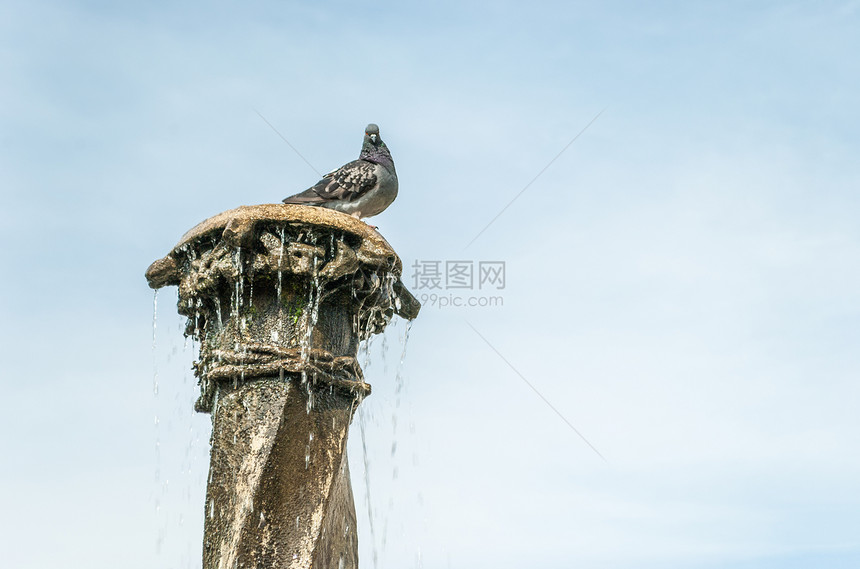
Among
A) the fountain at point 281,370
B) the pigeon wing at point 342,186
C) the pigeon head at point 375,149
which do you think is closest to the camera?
the fountain at point 281,370

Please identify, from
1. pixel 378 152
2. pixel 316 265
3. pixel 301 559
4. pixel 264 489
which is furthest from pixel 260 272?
pixel 378 152

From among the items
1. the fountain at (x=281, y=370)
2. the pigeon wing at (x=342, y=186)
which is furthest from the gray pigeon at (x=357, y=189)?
the fountain at (x=281, y=370)

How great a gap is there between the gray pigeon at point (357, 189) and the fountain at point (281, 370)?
1575 millimetres

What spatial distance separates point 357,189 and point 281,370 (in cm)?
262

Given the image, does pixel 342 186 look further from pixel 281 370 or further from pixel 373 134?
pixel 281 370

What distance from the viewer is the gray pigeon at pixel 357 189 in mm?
8430

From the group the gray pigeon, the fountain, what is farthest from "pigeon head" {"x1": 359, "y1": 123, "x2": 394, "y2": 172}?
the fountain

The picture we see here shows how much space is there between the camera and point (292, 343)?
6.72 m

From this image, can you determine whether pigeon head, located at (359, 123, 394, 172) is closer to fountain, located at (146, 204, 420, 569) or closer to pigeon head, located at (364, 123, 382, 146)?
pigeon head, located at (364, 123, 382, 146)

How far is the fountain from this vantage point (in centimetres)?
632

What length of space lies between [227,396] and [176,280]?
4.25ft

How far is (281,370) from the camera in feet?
21.4

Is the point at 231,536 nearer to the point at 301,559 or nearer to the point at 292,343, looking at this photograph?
the point at 301,559

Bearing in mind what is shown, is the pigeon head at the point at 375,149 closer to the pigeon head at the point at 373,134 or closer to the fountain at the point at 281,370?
the pigeon head at the point at 373,134
